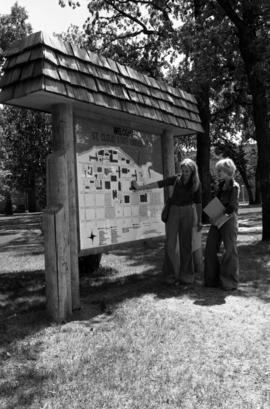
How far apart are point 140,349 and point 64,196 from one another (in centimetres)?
180

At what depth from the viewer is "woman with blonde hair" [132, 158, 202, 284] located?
6281 millimetres

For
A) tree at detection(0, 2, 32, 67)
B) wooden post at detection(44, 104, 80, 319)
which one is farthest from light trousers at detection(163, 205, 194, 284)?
tree at detection(0, 2, 32, 67)

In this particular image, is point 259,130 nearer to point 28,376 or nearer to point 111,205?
point 111,205

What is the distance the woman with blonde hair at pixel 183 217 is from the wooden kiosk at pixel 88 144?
→ 53 centimetres

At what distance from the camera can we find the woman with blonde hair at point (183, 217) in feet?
20.6

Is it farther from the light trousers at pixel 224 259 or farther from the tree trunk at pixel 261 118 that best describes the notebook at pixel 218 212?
the tree trunk at pixel 261 118

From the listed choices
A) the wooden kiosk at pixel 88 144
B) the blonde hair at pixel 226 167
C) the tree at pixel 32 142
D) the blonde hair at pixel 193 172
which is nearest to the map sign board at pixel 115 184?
the wooden kiosk at pixel 88 144

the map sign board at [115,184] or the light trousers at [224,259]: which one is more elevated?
the map sign board at [115,184]

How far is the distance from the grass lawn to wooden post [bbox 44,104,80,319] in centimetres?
42

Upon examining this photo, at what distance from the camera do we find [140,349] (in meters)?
4.05

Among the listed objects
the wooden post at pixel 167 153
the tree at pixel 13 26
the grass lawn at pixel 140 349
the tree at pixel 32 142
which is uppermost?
the tree at pixel 13 26

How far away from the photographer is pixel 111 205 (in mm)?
5965

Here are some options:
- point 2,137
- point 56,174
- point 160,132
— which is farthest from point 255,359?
point 2,137

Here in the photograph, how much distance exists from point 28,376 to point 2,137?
22486 mm
